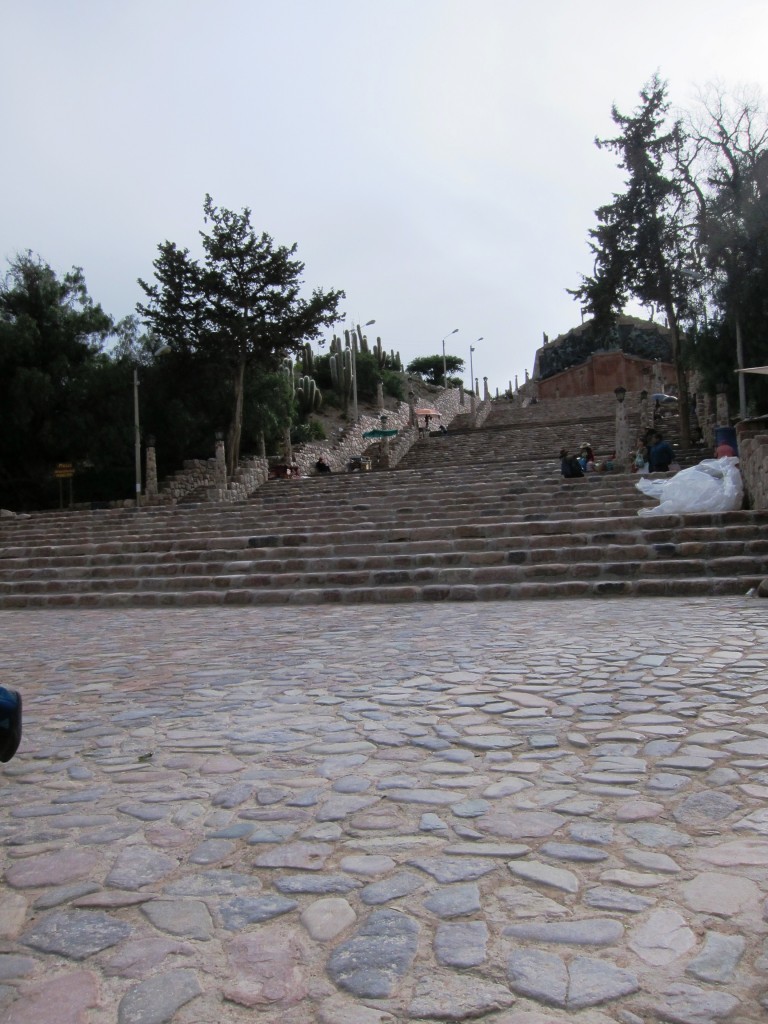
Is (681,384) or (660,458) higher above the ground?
(681,384)

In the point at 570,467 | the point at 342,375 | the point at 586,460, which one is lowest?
the point at 570,467

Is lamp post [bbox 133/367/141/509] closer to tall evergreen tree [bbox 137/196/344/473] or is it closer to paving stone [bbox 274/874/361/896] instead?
tall evergreen tree [bbox 137/196/344/473]

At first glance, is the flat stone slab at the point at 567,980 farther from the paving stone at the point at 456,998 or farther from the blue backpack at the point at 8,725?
the blue backpack at the point at 8,725

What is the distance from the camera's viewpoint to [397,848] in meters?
2.38

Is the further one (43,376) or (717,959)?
(43,376)

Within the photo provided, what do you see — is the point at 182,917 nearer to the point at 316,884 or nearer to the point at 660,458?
the point at 316,884

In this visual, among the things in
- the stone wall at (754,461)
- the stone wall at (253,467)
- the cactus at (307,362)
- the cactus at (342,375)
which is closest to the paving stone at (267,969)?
the stone wall at (754,461)

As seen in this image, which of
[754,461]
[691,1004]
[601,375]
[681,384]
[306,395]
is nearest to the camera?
[691,1004]

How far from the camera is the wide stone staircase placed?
375 inches

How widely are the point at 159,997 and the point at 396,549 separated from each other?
10014 mm

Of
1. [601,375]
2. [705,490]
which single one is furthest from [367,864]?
[601,375]

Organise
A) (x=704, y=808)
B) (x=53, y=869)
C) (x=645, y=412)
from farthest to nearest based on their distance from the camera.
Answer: (x=645, y=412), (x=704, y=808), (x=53, y=869)

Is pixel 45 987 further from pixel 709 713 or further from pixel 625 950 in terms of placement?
pixel 709 713

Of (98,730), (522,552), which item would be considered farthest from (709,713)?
(522,552)
